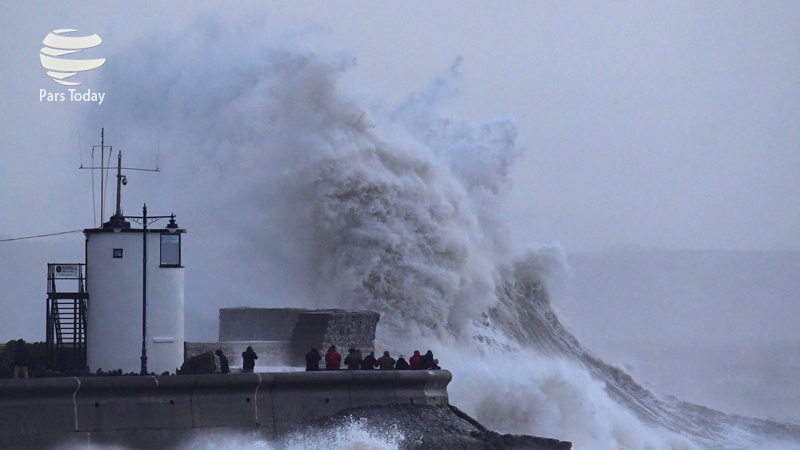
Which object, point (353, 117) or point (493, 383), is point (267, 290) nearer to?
point (353, 117)

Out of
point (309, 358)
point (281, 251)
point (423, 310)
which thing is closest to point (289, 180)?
point (281, 251)

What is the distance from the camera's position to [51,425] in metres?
15.5

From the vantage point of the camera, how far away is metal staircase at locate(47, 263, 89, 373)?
58.3 ft

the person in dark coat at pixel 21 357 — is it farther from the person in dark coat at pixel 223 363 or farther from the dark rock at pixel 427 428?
the dark rock at pixel 427 428

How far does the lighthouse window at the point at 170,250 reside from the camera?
17.3 meters

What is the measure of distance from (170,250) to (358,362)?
2.66 meters

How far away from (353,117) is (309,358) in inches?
308

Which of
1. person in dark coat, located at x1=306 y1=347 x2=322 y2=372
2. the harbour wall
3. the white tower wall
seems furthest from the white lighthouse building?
person in dark coat, located at x1=306 y1=347 x2=322 y2=372

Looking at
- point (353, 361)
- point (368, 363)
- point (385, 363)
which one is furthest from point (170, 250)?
point (385, 363)

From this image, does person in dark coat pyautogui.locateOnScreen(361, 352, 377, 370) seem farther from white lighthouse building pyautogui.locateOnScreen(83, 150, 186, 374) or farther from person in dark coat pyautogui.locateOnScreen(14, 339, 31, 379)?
person in dark coat pyautogui.locateOnScreen(14, 339, 31, 379)

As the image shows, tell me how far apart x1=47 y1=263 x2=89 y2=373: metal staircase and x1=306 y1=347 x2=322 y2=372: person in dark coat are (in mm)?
2570

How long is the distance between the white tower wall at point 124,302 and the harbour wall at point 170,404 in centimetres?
117

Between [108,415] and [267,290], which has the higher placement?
[267,290]

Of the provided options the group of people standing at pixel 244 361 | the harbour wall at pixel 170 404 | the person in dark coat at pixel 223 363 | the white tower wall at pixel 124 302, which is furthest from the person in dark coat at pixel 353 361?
the white tower wall at pixel 124 302
